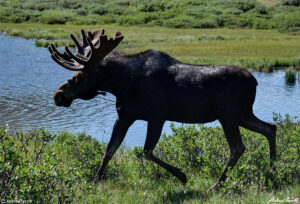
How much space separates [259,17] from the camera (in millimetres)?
68438

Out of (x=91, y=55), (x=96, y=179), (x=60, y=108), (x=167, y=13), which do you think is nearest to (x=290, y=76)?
(x=60, y=108)

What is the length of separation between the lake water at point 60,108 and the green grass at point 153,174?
7.74ft

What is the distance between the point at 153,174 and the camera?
23.2ft

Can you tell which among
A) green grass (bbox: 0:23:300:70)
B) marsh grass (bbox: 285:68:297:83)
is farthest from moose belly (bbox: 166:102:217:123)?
green grass (bbox: 0:23:300:70)

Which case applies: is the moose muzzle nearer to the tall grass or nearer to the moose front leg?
the moose front leg

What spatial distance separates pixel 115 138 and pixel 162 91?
0.97 m

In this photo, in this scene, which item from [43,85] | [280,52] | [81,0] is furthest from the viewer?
[81,0]

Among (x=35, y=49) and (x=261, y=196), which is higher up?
(x=261, y=196)

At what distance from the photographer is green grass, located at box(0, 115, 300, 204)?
4.97 metres

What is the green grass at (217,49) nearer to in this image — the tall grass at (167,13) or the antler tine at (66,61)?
the tall grass at (167,13)

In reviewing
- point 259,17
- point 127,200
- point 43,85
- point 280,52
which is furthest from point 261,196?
point 259,17

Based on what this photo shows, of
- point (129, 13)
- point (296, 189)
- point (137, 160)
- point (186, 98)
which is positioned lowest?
point (129, 13)

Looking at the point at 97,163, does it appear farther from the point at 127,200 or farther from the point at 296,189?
the point at 296,189

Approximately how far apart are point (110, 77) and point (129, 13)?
7230 centimetres
